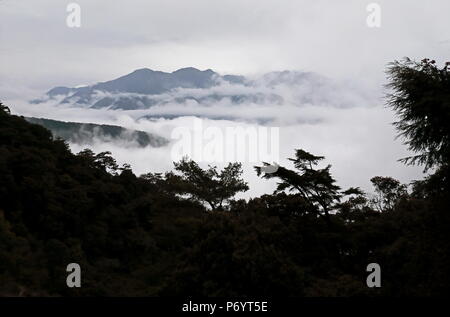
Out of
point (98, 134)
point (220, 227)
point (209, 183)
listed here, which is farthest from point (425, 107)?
point (98, 134)

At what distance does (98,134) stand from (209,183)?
94077 mm

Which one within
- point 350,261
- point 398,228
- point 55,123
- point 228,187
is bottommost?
point 350,261

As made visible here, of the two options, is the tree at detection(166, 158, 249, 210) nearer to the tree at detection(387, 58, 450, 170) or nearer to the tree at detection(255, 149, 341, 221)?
the tree at detection(255, 149, 341, 221)

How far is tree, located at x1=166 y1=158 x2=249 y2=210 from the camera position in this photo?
33.9 meters

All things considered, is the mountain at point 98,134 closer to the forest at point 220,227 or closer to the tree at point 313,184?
the forest at point 220,227

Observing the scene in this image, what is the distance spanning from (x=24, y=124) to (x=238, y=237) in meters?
18.8

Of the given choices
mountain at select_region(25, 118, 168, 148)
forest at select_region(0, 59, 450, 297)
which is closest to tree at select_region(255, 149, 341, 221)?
forest at select_region(0, 59, 450, 297)

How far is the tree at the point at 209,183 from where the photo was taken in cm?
3391

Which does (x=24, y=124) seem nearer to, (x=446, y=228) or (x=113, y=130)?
(x=446, y=228)

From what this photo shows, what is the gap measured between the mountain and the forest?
6282cm

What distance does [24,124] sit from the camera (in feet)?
91.1

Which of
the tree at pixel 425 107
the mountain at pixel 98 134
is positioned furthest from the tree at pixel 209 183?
the mountain at pixel 98 134

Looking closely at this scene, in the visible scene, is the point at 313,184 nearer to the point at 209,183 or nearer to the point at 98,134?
the point at 209,183

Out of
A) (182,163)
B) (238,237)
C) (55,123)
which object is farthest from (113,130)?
(238,237)
